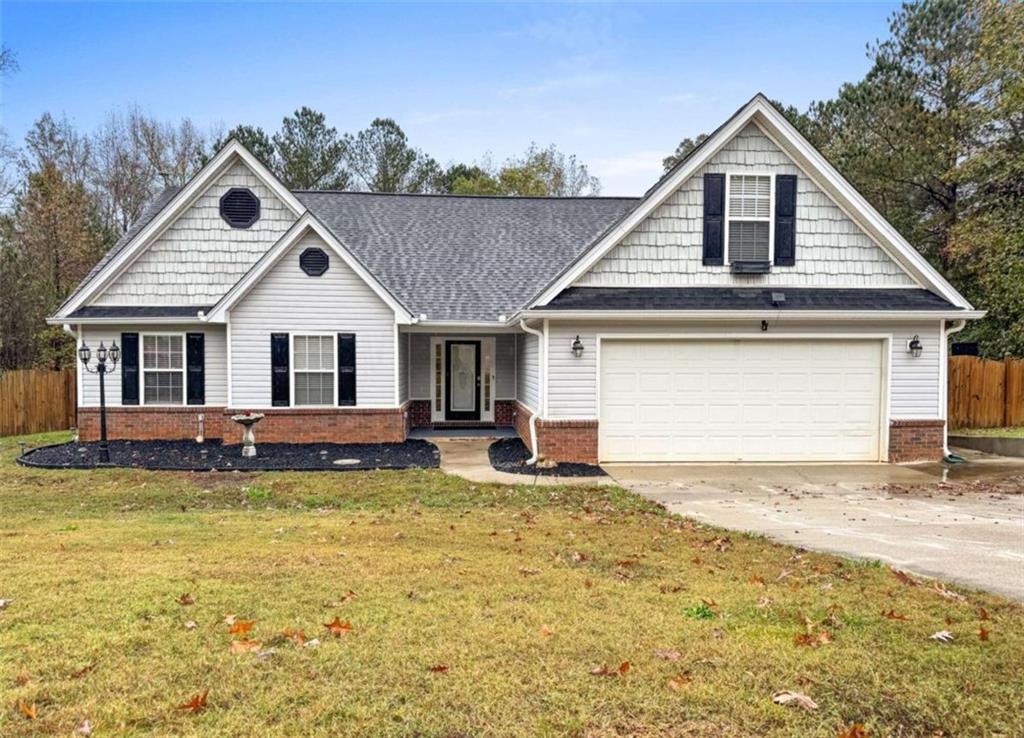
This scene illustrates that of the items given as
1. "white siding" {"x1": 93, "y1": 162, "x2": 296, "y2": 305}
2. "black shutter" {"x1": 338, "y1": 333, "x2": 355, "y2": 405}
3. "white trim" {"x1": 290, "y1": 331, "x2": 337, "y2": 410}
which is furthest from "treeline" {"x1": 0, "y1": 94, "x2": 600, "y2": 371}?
"black shutter" {"x1": 338, "y1": 333, "x2": 355, "y2": 405}

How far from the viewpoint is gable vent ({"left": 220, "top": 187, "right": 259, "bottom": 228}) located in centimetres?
1501

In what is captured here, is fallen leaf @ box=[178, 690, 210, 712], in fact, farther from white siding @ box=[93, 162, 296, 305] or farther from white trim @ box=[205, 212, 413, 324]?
white siding @ box=[93, 162, 296, 305]

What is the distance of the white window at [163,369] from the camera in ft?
48.4

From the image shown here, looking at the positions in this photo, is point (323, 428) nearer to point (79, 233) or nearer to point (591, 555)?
point (591, 555)

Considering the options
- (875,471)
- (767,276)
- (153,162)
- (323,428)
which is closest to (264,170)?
(323,428)

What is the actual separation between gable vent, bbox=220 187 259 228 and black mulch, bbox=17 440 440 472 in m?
4.93

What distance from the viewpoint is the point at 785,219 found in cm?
1213

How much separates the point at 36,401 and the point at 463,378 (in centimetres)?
1119

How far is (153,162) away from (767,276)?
30609 mm

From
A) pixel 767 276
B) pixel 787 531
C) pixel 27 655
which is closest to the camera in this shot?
pixel 27 655

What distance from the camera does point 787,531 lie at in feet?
24.1

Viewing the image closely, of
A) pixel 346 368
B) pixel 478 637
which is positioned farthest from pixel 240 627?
pixel 346 368

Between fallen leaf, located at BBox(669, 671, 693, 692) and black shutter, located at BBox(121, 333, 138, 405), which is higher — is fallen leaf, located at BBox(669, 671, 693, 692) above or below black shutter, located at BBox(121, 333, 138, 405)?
below

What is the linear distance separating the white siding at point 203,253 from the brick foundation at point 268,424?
247 cm
